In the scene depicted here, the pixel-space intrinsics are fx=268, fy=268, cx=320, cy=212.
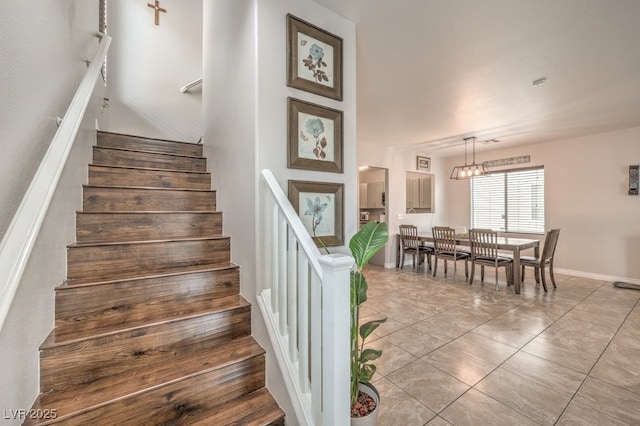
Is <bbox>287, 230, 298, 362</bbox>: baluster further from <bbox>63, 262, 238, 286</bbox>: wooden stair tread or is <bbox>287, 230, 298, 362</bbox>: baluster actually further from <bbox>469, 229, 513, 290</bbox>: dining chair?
<bbox>469, 229, 513, 290</bbox>: dining chair

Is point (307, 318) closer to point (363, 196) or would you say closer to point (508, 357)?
point (508, 357)

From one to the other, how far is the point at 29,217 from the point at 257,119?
3.69 feet

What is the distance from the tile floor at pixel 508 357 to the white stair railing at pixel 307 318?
2.37ft

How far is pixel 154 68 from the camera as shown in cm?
391

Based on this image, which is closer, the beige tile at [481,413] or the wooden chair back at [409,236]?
the beige tile at [481,413]

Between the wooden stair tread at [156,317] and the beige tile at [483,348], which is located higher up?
the wooden stair tread at [156,317]

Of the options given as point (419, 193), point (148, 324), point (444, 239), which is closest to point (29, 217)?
point (148, 324)

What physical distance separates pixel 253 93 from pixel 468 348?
2.76m

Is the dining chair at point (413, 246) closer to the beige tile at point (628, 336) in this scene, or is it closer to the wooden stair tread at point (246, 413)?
the beige tile at point (628, 336)

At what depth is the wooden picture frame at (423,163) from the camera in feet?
21.1

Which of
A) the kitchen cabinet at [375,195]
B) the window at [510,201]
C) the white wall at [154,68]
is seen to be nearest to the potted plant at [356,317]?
the white wall at [154,68]

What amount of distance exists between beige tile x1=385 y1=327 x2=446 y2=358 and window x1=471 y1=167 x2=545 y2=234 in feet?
15.2

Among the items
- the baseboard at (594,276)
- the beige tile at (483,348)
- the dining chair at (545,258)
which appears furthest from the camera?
the baseboard at (594,276)

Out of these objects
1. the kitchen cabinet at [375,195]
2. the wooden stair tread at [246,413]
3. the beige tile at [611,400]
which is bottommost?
the beige tile at [611,400]
